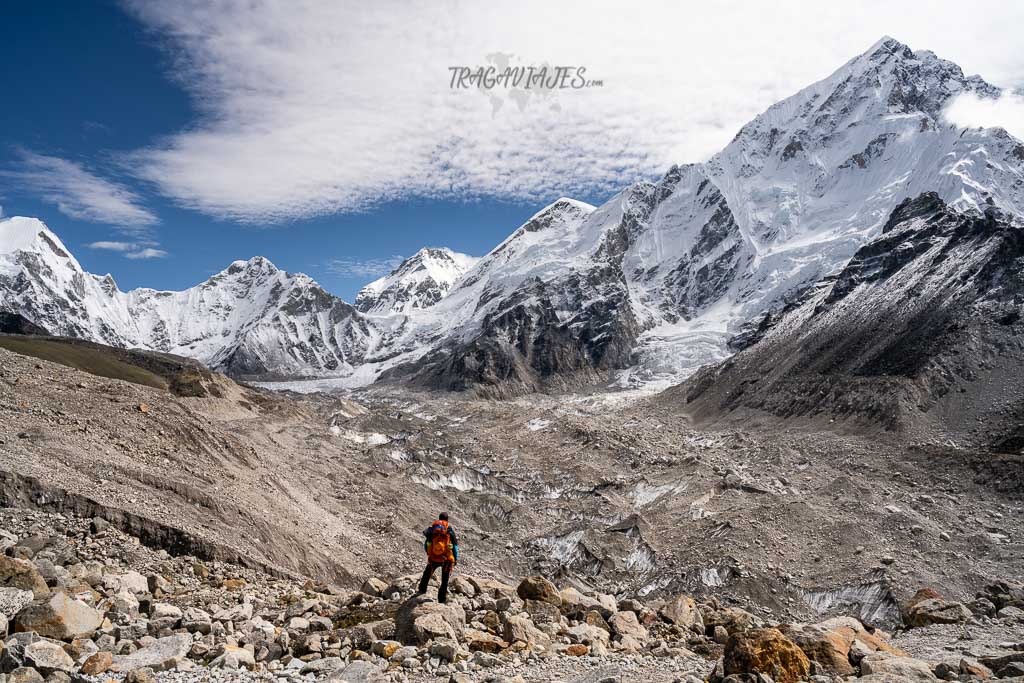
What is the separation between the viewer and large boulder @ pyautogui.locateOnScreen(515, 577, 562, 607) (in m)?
17.0

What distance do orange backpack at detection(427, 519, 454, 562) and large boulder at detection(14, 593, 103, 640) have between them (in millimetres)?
6632

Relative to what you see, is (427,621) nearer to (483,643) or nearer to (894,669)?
(483,643)

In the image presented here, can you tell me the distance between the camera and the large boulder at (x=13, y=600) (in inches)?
475

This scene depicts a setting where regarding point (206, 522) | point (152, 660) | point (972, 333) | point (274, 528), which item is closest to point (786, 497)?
point (274, 528)

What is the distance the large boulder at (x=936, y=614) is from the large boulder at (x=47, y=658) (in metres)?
21.2

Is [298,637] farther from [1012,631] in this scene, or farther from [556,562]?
[556,562]

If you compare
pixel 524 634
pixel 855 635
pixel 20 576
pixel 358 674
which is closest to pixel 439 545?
pixel 524 634

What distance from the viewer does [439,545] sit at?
50.8ft

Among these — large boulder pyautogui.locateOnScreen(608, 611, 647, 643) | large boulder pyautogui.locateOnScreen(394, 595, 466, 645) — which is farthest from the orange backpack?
large boulder pyautogui.locateOnScreen(608, 611, 647, 643)

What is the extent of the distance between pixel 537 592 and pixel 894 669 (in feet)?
26.8

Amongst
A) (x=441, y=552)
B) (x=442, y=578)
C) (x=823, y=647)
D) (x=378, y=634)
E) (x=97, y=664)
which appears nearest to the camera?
(x=97, y=664)

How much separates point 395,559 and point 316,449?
2314cm

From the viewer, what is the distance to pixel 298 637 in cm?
1301

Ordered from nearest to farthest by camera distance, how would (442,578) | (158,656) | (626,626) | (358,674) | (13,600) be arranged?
(358,674) → (158,656) → (13,600) → (442,578) → (626,626)
